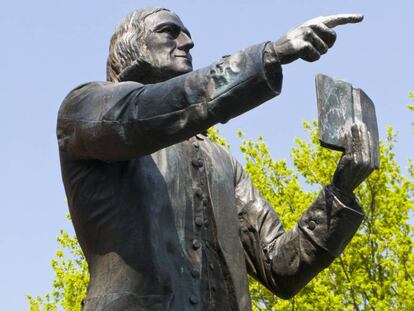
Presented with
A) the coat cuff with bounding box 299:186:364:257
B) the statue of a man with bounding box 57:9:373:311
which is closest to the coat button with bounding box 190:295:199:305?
the statue of a man with bounding box 57:9:373:311

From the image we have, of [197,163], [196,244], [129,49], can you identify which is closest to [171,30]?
[129,49]

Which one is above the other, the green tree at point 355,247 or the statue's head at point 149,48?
the statue's head at point 149,48

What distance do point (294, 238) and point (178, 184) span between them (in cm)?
59

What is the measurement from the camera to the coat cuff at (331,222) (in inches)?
181

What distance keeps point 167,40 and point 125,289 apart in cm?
121

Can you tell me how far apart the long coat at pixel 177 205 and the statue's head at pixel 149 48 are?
36cm

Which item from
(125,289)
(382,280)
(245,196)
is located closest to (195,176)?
(245,196)

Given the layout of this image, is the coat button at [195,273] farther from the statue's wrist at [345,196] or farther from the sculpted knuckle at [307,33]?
the sculpted knuckle at [307,33]

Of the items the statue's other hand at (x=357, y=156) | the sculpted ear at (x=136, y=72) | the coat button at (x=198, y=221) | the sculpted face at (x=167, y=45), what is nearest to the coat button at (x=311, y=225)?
the statue's other hand at (x=357, y=156)

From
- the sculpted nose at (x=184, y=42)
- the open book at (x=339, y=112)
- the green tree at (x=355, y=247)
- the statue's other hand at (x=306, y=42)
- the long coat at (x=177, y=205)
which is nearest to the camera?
the statue's other hand at (x=306, y=42)

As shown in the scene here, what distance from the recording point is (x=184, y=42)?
4.84 metres

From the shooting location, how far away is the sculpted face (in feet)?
15.6

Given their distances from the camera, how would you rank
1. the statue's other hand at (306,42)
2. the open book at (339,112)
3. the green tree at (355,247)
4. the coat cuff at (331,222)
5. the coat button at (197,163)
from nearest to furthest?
1. the statue's other hand at (306,42)
2. the open book at (339,112)
3. the coat cuff at (331,222)
4. the coat button at (197,163)
5. the green tree at (355,247)

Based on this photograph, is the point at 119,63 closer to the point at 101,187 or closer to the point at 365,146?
the point at 101,187
